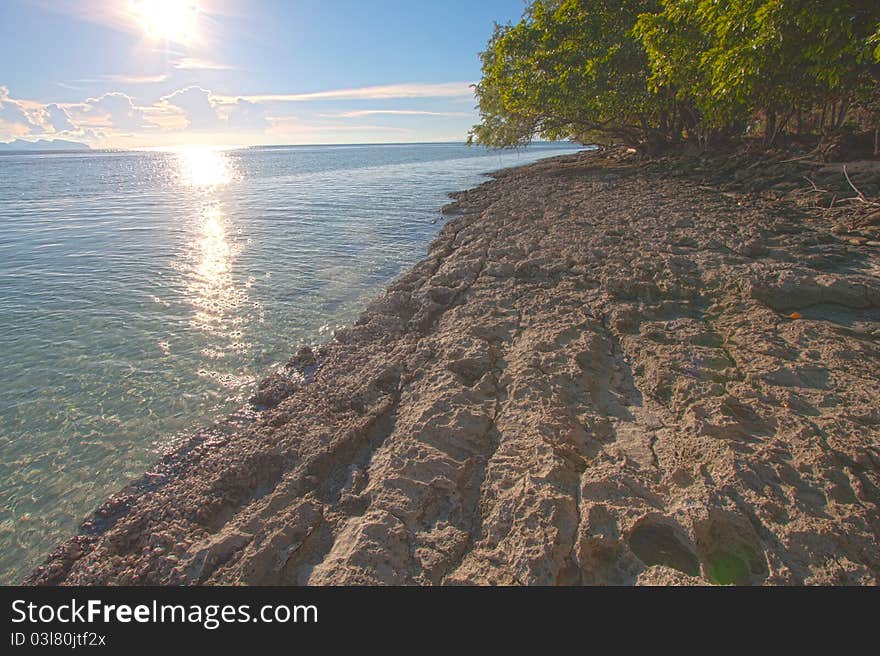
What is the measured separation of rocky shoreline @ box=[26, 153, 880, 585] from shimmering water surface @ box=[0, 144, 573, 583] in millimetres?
751

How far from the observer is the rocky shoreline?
2738mm

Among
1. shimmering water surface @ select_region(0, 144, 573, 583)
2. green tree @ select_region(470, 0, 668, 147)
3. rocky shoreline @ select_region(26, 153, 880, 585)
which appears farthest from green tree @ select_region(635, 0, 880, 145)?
shimmering water surface @ select_region(0, 144, 573, 583)

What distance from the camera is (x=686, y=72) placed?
13117 millimetres

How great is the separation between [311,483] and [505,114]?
27.1 meters

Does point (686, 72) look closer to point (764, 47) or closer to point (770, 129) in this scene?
point (764, 47)

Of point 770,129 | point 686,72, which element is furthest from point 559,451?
point 770,129

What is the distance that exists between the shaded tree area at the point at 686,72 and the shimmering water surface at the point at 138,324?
30.5 feet

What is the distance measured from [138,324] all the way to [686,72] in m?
17.2

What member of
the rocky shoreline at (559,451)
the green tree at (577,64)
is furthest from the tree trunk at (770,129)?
the rocky shoreline at (559,451)

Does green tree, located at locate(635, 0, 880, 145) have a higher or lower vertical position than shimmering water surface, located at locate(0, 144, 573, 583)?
higher

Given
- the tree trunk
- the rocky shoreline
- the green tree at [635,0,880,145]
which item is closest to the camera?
the rocky shoreline

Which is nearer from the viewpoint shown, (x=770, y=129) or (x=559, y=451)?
(x=559, y=451)

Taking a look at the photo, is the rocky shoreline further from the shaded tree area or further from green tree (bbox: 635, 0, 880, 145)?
the shaded tree area

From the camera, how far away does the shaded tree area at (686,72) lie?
8758 mm
